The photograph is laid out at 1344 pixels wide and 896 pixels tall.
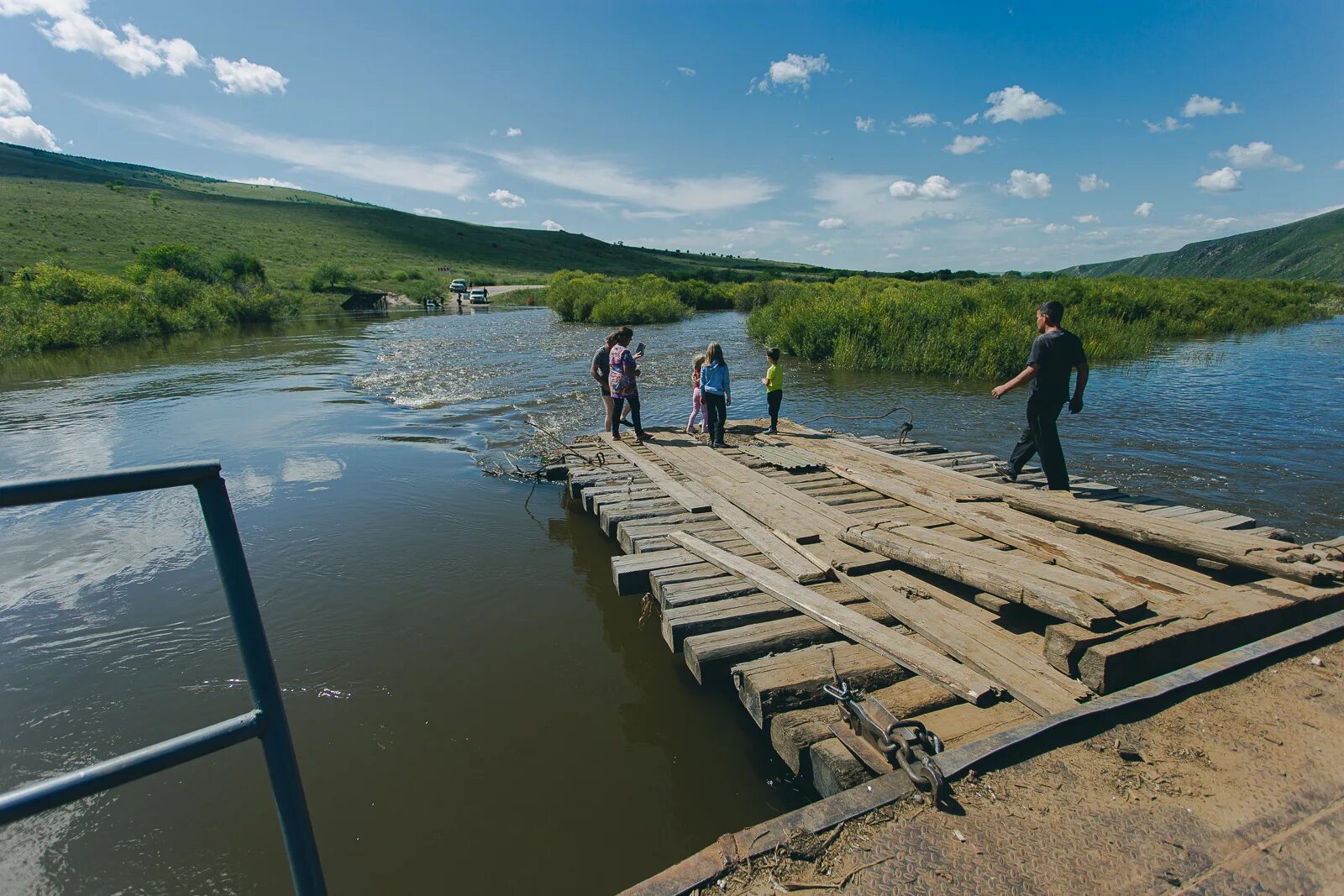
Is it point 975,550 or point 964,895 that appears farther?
point 975,550

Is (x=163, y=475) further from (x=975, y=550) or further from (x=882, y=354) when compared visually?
(x=882, y=354)

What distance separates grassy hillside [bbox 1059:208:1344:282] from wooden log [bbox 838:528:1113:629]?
4980 inches

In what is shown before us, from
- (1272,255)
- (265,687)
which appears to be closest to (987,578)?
(265,687)

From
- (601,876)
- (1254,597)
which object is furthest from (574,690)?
(1254,597)

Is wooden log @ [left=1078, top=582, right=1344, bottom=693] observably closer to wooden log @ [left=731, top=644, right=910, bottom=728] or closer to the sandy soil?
the sandy soil

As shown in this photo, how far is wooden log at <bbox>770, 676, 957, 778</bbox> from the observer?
3367 millimetres

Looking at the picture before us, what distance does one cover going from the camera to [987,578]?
4.16 metres

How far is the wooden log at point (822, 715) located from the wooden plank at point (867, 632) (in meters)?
0.10

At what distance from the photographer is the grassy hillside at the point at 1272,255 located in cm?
11631

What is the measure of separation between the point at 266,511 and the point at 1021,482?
9.90 m

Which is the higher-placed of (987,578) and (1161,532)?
(1161,532)

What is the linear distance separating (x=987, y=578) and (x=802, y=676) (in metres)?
1.47

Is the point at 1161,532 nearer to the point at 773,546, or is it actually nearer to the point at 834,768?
the point at 773,546

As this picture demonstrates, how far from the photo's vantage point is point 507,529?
26.0 feet
